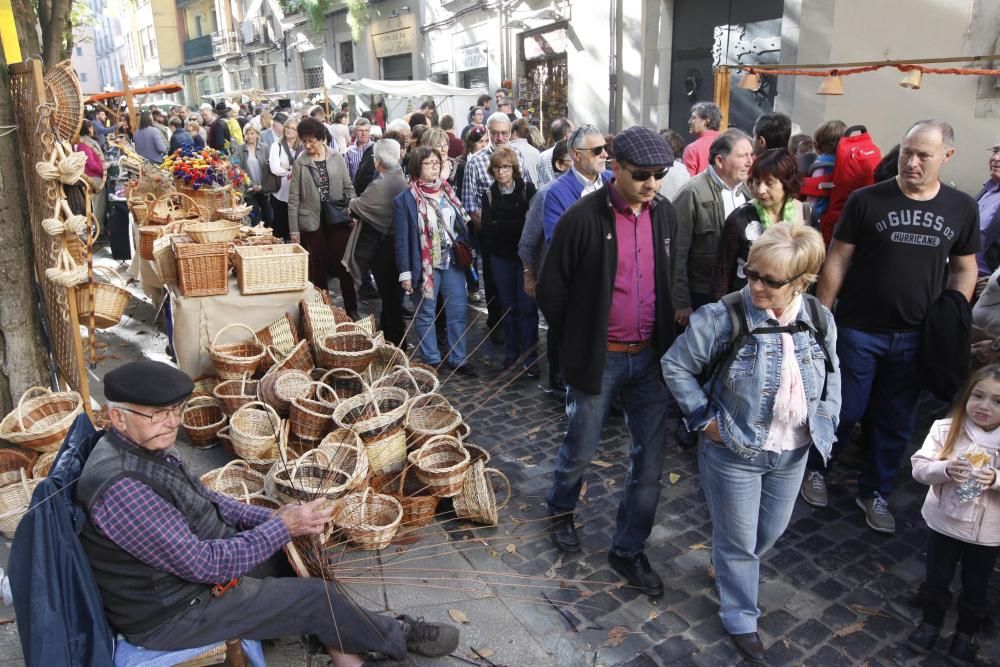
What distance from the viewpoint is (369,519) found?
12.8 feet

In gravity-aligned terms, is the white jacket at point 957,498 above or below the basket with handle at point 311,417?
above

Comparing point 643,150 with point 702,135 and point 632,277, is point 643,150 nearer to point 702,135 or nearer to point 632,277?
point 632,277

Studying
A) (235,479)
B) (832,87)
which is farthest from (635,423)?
(832,87)

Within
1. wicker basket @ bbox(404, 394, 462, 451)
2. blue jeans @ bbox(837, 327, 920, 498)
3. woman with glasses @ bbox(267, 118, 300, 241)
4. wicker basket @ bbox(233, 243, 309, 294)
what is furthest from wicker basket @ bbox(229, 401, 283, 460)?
woman with glasses @ bbox(267, 118, 300, 241)

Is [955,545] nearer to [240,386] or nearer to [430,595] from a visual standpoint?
[430,595]

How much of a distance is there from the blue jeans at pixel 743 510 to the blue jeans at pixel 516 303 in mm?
3200

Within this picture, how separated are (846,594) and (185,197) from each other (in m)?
7.10

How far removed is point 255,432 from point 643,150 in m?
3.03

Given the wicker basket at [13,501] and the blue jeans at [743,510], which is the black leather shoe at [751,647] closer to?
→ the blue jeans at [743,510]

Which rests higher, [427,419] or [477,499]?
[427,419]

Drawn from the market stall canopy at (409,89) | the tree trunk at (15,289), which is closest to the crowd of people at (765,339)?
the tree trunk at (15,289)

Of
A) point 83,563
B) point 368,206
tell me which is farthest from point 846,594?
point 368,206

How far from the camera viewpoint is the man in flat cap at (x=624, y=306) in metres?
3.16

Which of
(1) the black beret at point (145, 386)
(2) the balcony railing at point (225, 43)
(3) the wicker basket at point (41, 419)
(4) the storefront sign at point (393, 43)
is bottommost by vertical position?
(3) the wicker basket at point (41, 419)
